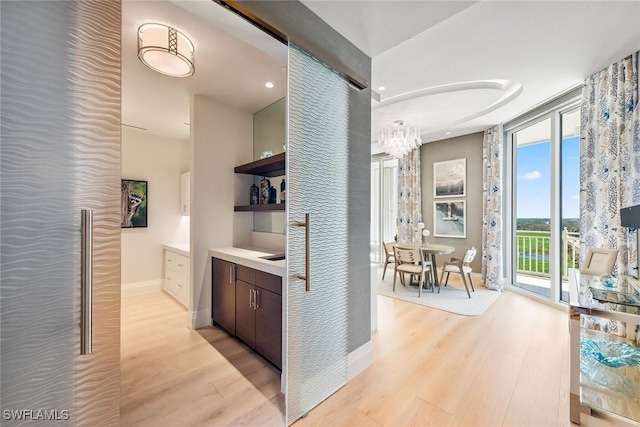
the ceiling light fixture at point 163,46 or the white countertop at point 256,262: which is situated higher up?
the ceiling light fixture at point 163,46

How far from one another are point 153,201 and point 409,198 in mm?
5370

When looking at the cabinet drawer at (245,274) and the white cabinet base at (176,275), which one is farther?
the white cabinet base at (176,275)

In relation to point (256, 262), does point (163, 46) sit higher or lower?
higher

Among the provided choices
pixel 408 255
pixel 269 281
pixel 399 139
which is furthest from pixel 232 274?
pixel 399 139

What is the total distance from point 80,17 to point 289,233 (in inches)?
48.8

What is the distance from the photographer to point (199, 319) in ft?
9.83

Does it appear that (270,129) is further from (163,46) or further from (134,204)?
(134,204)

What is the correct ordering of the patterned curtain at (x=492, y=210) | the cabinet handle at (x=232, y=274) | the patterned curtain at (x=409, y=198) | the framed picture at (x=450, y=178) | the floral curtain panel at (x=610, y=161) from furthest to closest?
the patterned curtain at (x=409, y=198)
the framed picture at (x=450, y=178)
the patterned curtain at (x=492, y=210)
the cabinet handle at (x=232, y=274)
the floral curtain panel at (x=610, y=161)

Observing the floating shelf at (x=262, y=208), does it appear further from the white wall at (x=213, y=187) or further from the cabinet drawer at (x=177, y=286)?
the cabinet drawer at (x=177, y=286)

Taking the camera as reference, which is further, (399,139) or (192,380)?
(399,139)

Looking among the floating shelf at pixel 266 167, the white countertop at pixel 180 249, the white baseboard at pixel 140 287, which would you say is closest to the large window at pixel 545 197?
the floating shelf at pixel 266 167

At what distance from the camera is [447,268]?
4320mm

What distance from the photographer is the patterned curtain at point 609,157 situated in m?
2.50

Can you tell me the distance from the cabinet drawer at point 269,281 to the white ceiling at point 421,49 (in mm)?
1848
